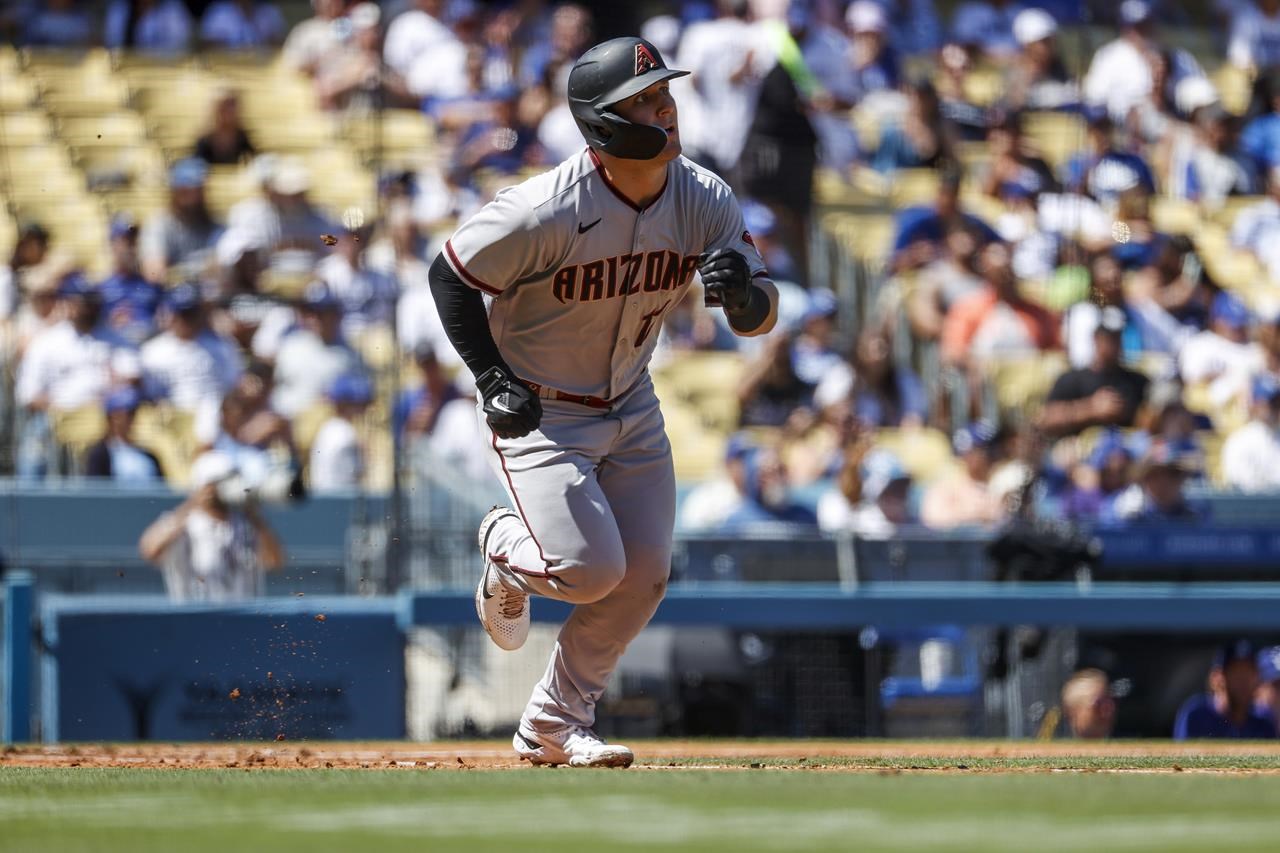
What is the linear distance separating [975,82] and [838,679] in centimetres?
745

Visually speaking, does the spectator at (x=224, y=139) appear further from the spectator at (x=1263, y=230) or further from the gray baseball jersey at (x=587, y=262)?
the gray baseball jersey at (x=587, y=262)

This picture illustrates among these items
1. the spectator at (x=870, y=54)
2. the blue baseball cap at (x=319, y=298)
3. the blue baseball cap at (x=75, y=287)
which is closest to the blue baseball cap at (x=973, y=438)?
the blue baseball cap at (x=319, y=298)

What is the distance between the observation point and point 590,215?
6148 mm

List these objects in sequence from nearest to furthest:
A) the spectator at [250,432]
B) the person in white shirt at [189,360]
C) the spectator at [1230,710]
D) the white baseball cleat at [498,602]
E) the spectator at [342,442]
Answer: the white baseball cleat at [498,602]
the spectator at [1230,710]
the spectator at [250,432]
the spectator at [342,442]
the person in white shirt at [189,360]

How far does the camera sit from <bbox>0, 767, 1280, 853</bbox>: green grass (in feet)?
13.2

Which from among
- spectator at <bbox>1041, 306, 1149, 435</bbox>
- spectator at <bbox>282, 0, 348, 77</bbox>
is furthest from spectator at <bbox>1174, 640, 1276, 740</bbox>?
spectator at <bbox>282, 0, 348, 77</bbox>

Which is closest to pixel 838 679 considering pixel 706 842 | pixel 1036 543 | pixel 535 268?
pixel 1036 543

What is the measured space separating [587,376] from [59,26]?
34.0ft

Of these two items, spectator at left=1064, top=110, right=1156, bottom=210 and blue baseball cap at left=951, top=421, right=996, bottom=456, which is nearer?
blue baseball cap at left=951, top=421, right=996, bottom=456

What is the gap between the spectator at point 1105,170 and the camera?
47.9 ft

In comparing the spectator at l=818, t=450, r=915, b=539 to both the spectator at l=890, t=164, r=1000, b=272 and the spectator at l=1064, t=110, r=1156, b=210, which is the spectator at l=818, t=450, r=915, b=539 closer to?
the spectator at l=890, t=164, r=1000, b=272

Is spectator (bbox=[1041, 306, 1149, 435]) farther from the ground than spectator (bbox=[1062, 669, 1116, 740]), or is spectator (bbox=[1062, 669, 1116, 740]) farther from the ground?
spectator (bbox=[1041, 306, 1149, 435])

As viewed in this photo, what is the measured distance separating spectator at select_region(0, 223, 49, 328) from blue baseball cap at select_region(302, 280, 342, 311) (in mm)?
1594

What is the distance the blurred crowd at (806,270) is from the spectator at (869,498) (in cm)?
2
